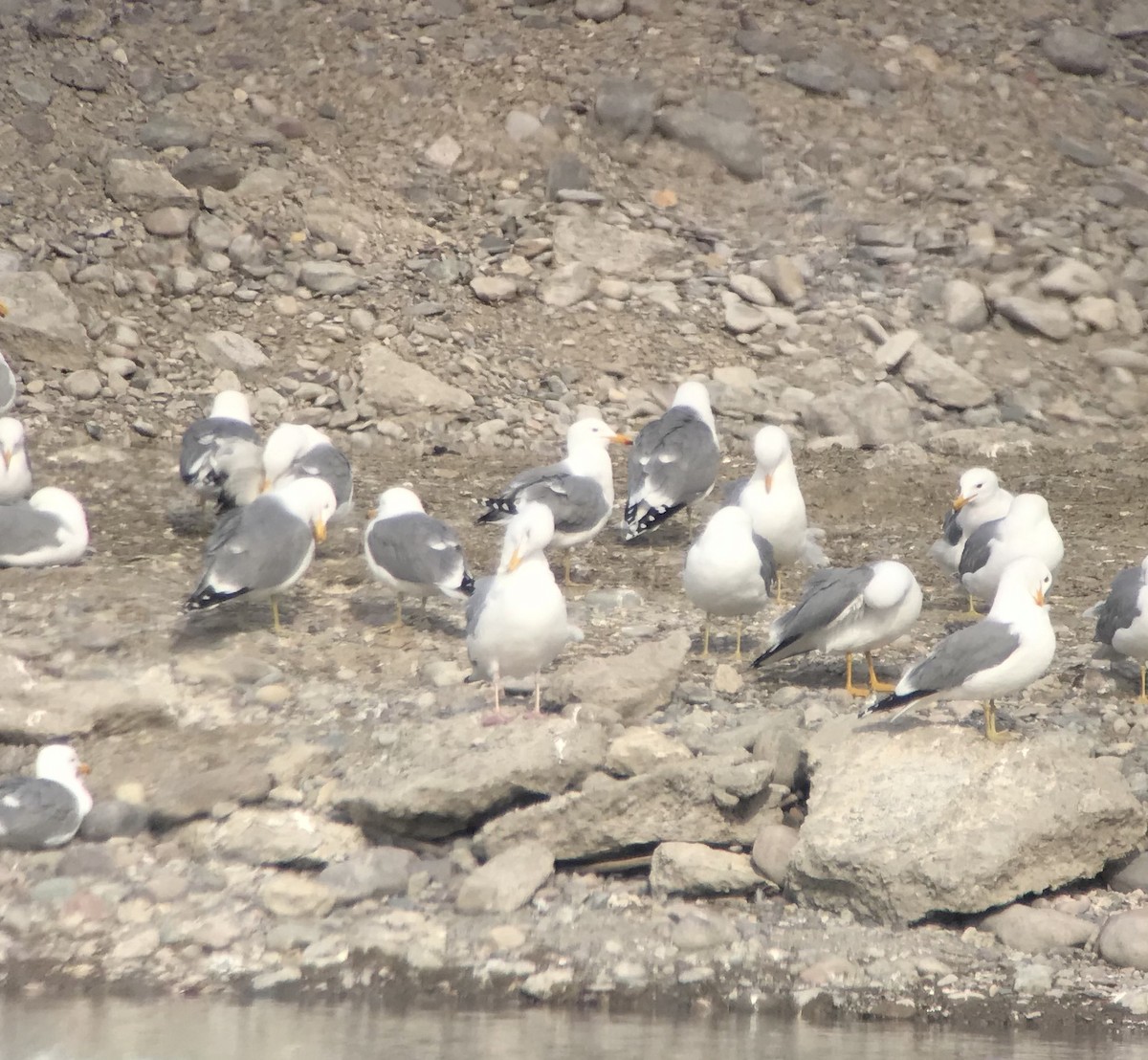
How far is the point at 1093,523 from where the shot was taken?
10.5 meters

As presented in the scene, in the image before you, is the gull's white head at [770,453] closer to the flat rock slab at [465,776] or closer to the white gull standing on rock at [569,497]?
the white gull standing on rock at [569,497]

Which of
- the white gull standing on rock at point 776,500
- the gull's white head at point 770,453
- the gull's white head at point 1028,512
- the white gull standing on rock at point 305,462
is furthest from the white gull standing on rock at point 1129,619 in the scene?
the white gull standing on rock at point 305,462

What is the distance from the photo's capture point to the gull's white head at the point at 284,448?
966 cm

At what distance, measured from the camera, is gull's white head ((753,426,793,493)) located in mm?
8945

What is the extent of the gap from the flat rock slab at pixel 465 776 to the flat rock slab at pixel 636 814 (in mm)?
102

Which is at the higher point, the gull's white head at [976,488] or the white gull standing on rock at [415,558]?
the gull's white head at [976,488]

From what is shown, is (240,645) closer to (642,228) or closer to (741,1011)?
(741,1011)

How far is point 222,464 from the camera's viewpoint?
9531 millimetres

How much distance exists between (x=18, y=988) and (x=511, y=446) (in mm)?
6914

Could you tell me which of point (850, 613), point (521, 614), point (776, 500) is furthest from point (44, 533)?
point (850, 613)

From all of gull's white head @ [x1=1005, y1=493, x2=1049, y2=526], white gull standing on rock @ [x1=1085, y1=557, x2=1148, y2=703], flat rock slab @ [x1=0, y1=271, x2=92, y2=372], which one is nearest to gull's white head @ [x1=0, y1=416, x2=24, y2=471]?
flat rock slab @ [x1=0, y1=271, x2=92, y2=372]

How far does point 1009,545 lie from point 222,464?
422 cm

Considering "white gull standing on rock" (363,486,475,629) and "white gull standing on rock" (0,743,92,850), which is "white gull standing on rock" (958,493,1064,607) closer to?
"white gull standing on rock" (363,486,475,629)

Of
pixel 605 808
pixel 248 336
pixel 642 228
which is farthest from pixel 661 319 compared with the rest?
pixel 605 808
